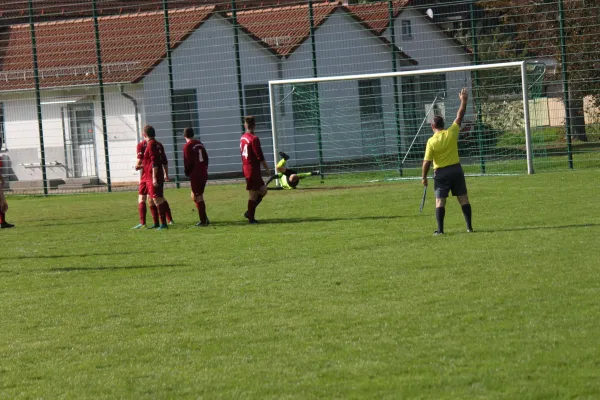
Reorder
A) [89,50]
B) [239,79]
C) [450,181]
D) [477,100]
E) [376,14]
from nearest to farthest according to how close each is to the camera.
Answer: [450,181]
[477,100]
[239,79]
[376,14]
[89,50]

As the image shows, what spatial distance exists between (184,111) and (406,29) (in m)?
7.09

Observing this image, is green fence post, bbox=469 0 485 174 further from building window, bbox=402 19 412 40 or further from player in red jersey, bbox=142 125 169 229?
player in red jersey, bbox=142 125 169 229

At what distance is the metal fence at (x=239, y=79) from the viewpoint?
24.7 meters

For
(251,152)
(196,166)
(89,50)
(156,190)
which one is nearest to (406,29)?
(89,50)

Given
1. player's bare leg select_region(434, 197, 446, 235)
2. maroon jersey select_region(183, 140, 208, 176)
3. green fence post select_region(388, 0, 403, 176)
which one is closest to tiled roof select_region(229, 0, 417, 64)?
green fence post select_region(388, 0, 403, 176)

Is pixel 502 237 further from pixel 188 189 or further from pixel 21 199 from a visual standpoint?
pixel 21 199

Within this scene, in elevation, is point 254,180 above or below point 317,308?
above

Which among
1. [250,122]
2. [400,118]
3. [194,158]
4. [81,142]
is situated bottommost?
[194,158]

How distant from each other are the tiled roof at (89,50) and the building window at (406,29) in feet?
19.7

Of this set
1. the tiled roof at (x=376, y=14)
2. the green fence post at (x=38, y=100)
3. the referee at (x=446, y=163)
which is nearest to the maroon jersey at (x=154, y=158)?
the referee at (x=446, y=163)

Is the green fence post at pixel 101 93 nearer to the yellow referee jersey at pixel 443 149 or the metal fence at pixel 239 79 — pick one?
the metal fence at pixel 239 79

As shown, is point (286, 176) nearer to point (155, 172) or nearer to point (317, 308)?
point (155, 172)

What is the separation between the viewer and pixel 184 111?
28172 millimetres

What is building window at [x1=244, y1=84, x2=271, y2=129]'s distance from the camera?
1191 inches
